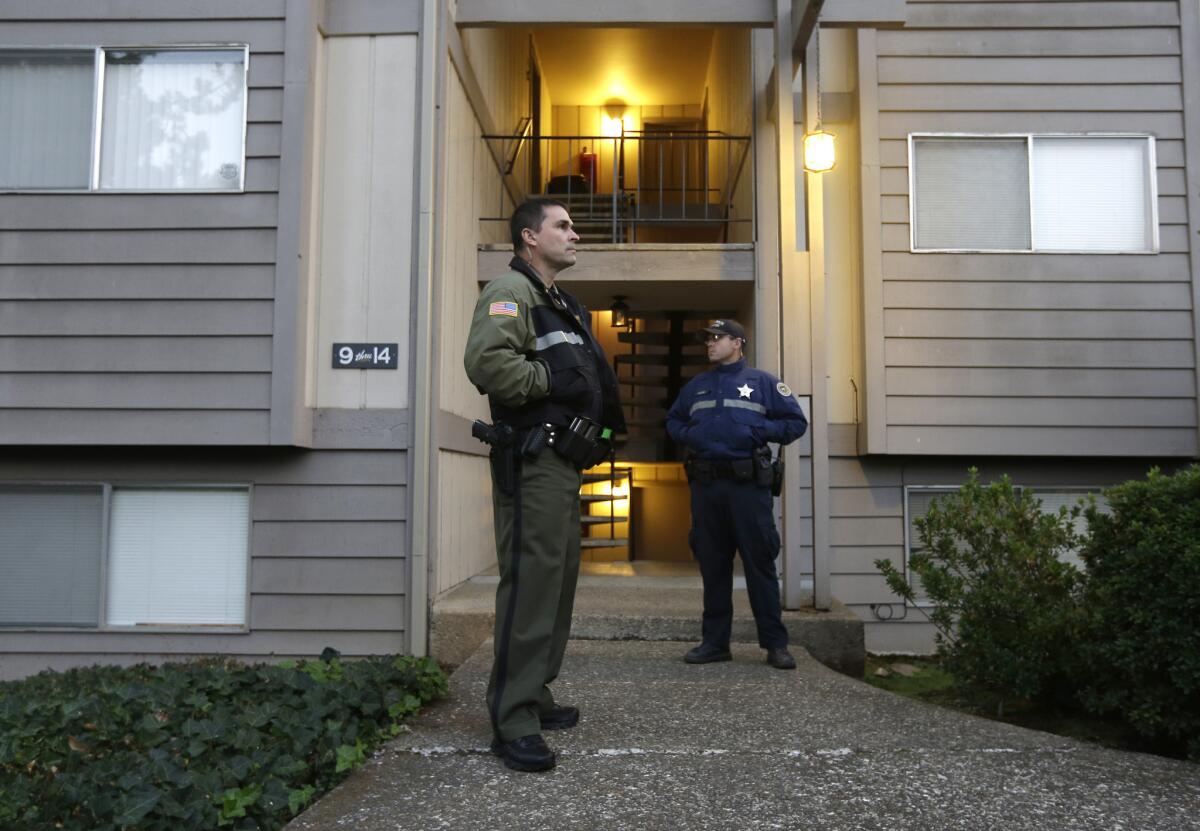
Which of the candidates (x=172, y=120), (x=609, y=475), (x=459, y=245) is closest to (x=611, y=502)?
(x=609, y=475)

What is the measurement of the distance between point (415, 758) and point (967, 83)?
20.1 feet

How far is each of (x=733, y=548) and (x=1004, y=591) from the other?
130 centimetres

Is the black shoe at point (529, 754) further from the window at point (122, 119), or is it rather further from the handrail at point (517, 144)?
the handrail at point (517, 144)

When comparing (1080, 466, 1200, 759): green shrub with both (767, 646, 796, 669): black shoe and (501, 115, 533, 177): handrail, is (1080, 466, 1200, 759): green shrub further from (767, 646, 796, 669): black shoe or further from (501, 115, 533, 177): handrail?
(501, 115, 533, 177): handrail

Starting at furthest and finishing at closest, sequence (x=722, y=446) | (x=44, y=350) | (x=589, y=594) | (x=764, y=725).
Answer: (x=589, y=594) < (x=44, y=350) < (x=722, y=446) < (x=764, y=725)

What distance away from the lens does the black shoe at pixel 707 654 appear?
4777 millimetres

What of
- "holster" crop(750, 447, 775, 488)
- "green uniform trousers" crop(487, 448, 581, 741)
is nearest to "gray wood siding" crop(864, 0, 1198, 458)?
"holster" crop(750, 447, 775, 488)


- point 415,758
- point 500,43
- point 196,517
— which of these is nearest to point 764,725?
point 415,758

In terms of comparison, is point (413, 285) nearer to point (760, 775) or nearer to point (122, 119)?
point (122, 119)

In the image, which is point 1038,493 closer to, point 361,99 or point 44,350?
point 361,99

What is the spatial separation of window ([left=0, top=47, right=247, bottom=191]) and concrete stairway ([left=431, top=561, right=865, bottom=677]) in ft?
9.83

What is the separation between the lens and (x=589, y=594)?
6289 mm

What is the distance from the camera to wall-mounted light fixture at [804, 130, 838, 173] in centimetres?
561

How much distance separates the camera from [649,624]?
17.7ft
